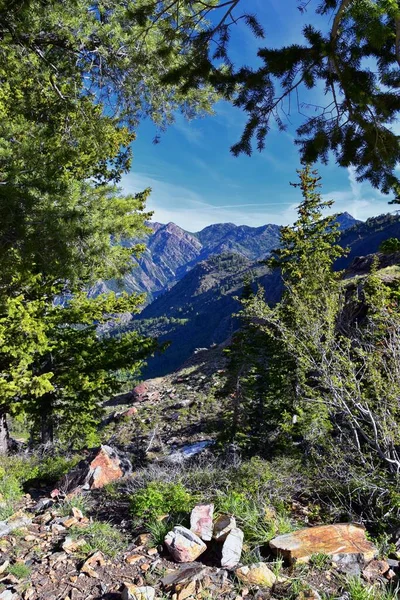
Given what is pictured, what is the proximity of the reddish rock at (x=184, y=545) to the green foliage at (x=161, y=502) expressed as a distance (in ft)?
2.01

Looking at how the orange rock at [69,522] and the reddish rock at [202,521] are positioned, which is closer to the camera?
the reddish rock at [202,521]

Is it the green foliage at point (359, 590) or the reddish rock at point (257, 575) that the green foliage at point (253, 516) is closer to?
the reddish rock at point (257, 575)

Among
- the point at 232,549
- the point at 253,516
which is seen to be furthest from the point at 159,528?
the point at 253,516

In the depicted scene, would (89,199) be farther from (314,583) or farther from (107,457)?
(314,583)

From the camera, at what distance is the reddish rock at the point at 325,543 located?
3650 mm

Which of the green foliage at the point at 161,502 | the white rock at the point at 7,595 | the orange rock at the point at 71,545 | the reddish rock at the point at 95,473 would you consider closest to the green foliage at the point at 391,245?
the reddish rock at the point at 95,473

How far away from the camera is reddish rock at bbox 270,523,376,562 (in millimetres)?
3650

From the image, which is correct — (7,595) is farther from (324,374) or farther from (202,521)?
(324,374)

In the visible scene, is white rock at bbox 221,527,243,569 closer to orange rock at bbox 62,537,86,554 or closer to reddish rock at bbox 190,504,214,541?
reddish rock at bbox 190,504,214,541

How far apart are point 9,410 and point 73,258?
19.5 ft

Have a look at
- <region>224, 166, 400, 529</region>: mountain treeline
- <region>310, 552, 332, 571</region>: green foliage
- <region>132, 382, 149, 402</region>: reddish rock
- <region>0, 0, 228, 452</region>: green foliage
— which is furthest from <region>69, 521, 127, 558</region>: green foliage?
<region>132, 382, 149, 402</region>: reddish rock

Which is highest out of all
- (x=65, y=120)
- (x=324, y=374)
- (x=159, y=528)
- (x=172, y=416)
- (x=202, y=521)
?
(x=65, y=120)

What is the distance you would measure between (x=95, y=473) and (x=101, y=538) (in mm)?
2267

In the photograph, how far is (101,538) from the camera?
4141 millimetres
